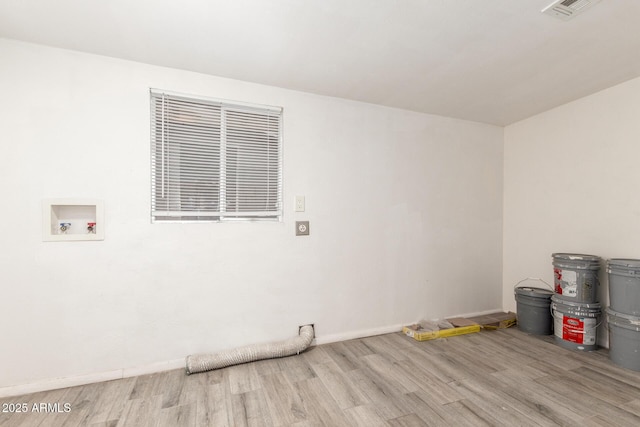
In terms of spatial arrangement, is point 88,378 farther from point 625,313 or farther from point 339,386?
point 625,313

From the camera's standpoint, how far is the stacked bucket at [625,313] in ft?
6.98

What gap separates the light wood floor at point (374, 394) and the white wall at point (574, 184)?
97cm

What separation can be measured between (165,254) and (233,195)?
702 millimetres

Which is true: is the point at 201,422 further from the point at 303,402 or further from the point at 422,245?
the point at 422,245

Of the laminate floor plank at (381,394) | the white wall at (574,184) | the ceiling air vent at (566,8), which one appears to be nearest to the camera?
the ceiling air vent at (566,8)

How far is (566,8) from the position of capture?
5.13 feet

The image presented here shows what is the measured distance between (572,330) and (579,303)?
0.25 meters

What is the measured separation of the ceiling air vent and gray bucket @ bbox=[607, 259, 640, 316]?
1.87 meters

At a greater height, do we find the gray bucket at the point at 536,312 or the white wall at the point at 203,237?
the white wall at the point at 203,237

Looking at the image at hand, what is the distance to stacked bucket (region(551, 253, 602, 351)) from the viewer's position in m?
2.46

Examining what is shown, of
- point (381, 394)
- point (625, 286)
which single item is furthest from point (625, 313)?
point (381, 394)

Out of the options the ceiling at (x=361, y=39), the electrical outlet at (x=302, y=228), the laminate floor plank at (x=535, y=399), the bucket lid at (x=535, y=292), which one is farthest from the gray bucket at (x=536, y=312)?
the electrical outlet at (x=302, y=228)

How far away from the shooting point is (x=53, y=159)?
1.94 m

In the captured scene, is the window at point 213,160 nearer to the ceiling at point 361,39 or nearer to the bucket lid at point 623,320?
the ceiling at point 361,39
